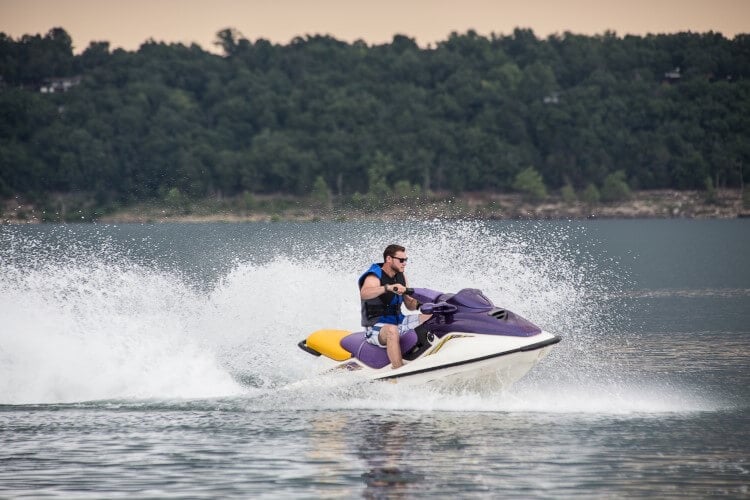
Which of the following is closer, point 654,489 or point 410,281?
point 654,489

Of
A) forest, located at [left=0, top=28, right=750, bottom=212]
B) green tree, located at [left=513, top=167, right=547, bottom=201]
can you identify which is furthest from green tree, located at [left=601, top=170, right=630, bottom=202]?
green tree, located at [left=513, top=167, right=547, bottom=201]

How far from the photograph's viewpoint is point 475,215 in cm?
14150

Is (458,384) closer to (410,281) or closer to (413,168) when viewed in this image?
(410,281)

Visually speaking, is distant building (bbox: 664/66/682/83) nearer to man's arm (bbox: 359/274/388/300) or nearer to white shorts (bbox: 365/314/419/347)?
white shorts (bbox: 365/314/419/347)

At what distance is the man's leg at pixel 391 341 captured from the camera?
16.2 m

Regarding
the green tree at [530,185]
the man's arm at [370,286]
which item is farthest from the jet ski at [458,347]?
the green tree at [530,185]

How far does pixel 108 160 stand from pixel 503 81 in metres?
59.5

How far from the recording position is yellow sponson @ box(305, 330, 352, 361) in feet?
54.5

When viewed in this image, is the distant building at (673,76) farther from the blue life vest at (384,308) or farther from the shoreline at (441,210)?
the blue life vest at (384,308)

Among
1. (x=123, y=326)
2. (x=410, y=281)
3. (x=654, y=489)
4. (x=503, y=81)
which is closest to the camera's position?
(x=654, y=489)

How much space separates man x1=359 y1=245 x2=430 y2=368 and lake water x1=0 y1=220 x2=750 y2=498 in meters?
0.60

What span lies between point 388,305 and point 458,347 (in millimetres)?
999

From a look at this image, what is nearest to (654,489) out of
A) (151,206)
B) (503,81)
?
(151,206)

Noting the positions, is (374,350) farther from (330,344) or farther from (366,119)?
(366,119)
